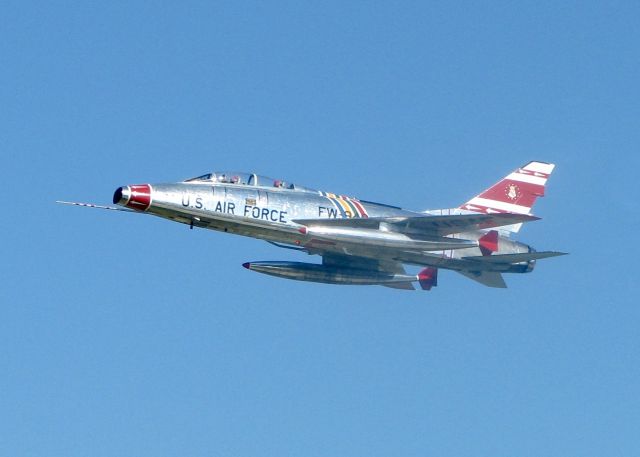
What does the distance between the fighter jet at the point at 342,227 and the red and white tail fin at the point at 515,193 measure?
0.27 metres

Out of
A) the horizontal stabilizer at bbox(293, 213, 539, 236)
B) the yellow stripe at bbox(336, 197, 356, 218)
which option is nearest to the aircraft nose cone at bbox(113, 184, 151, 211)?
the horizontal stabilizer at bbox(293, 213, 539, 236)

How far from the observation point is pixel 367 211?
46.3 meters

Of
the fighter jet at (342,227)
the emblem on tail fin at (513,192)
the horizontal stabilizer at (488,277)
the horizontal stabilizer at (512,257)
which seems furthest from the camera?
the emblem on tail fin at (513,192)

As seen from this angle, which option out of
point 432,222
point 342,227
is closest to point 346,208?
point 342,227

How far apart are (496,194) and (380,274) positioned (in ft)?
16.3

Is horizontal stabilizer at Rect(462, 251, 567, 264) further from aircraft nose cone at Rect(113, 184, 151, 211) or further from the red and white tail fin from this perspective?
aircraft nose cone at Rect(113, 184, 151, 211)

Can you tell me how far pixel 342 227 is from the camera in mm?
44531

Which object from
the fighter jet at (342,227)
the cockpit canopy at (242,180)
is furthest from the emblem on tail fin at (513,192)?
the cockpit canopy at (242,180)

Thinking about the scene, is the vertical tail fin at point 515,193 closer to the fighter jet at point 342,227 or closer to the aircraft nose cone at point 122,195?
the fighter jet at point 342,227

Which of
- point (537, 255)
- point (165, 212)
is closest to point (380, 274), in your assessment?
point (537, 255)

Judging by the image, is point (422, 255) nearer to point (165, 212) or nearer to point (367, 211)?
point (367, 211)

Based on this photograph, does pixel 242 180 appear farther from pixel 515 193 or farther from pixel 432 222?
pixel 515 193

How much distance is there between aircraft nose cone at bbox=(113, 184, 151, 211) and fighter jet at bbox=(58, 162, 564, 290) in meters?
0.03

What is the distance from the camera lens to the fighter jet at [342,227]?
4391 centimetres
